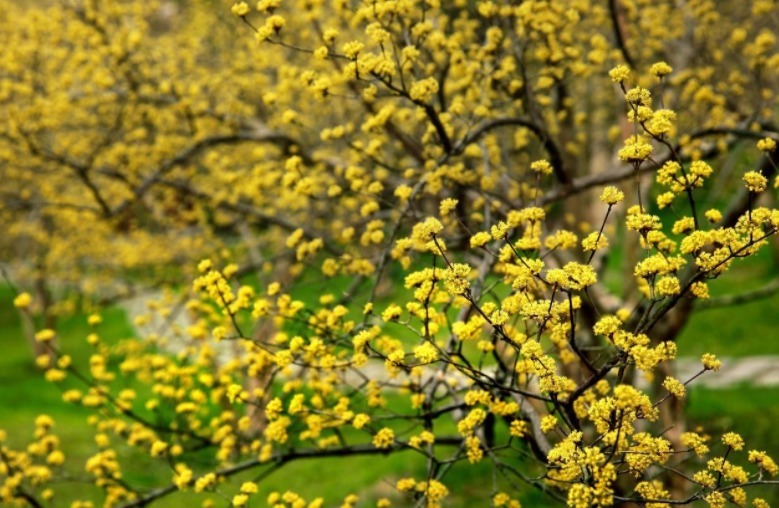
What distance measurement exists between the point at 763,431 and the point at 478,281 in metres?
9.71

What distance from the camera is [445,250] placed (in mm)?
3803

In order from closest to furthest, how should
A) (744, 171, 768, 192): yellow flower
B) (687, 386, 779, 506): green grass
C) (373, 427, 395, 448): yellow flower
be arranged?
(744, 171, 768, 192): yellow flower < (373, 427, 395, 448): yellow flower < (687, 386, 779, 506): green grass

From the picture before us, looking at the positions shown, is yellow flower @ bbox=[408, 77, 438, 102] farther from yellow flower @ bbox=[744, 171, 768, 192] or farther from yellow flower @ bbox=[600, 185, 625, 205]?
yellow flower @ bbox=[744, 171, 768, 192]

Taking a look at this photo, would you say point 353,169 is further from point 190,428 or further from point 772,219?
point 772,219

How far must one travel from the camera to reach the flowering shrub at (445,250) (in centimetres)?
309

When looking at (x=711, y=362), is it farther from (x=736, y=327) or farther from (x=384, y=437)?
(x=736, y=327)

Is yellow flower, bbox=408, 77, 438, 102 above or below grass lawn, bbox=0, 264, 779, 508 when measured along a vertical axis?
below

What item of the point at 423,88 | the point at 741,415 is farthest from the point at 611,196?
the point at 741,415

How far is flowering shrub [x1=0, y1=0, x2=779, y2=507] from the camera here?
10.1 feet

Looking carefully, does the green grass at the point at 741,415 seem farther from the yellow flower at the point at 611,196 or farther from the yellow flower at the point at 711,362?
the yellow flower at the point at 611,196

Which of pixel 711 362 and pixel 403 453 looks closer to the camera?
pixel 711 362

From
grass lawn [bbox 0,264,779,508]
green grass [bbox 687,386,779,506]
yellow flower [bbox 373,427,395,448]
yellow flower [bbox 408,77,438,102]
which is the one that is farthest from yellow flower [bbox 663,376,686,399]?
green grass [bbox 687,386,779,506]

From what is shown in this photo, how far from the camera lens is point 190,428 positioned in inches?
250

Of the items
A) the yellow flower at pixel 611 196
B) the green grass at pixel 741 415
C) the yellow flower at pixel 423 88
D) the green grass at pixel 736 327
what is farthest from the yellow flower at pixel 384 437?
the green grass at pixel 736 327
